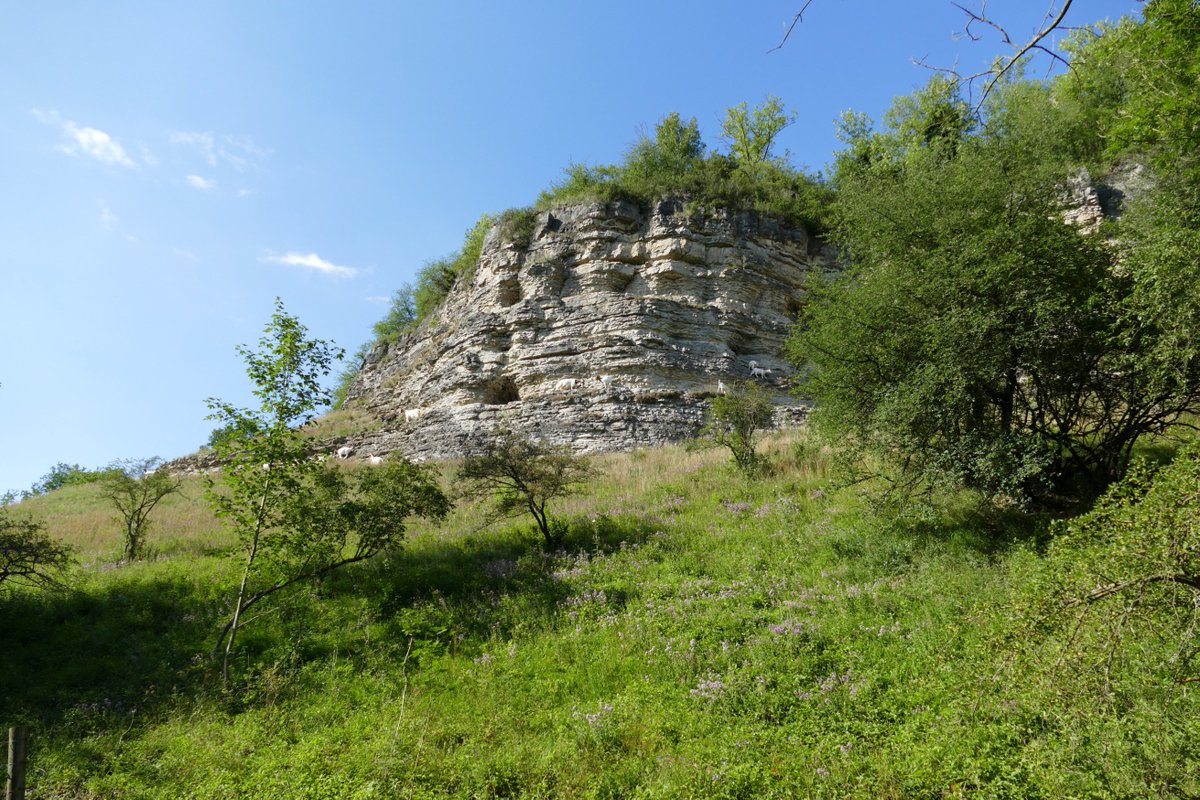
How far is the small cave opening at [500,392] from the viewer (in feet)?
89.4

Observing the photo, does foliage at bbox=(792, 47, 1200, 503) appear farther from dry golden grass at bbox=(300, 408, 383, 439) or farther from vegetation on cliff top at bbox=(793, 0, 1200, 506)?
dry golden grass at bbox=(300, 408, 383, 439)

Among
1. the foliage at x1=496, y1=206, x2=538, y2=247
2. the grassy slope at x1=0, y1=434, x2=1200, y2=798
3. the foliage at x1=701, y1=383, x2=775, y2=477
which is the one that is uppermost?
the foliage at x1=496, y1=206, x2=538, y2=247

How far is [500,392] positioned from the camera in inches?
1088

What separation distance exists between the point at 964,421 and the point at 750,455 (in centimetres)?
575

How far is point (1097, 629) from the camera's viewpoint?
13.8 feet

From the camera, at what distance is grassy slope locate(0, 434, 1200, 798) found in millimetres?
5145

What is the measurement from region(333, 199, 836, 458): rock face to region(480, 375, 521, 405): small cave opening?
56 mm

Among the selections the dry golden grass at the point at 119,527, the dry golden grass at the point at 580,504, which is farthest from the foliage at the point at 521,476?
the dry golden grass at the point at 119,527

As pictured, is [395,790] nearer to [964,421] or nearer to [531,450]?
[531,450]


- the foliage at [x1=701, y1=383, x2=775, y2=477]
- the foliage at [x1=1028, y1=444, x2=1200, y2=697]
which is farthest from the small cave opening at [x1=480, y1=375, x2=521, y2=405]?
Result: the foliage at [x1=1028, y1=444, x2=1200, y2=697]

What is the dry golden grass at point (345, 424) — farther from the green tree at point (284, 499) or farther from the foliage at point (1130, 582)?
the foliage at point (1130, 582)

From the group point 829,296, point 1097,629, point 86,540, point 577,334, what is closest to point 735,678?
point 1097,629

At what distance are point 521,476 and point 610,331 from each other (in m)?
14.9

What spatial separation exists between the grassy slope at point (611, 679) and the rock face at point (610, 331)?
12.5 meters
